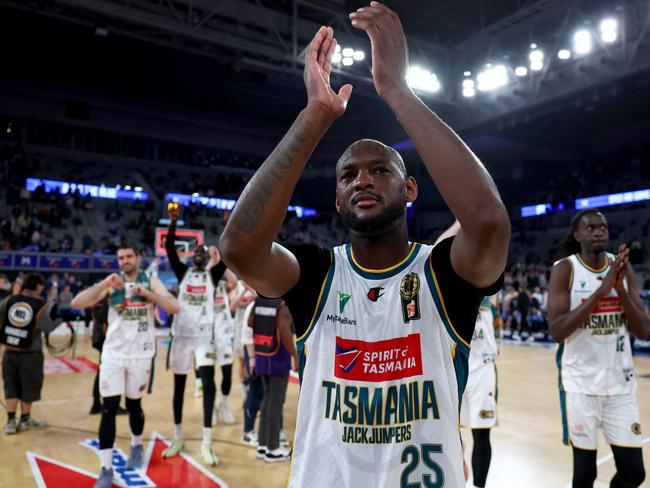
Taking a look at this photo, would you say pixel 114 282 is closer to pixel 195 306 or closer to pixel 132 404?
pixel 132 404

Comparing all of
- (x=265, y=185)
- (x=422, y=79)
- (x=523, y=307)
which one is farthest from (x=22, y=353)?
(x=523, y=307)

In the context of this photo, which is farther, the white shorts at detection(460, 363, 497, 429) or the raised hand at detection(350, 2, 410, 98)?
the white shorts at detection(460, 363, 497, 429)

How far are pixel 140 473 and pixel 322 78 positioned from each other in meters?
4.58

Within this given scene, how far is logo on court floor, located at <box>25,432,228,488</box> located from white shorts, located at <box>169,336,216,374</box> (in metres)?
0.94

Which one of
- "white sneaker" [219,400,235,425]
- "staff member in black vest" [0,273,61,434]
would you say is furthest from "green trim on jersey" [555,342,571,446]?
"staff member in black vest" [0,273,61,434]

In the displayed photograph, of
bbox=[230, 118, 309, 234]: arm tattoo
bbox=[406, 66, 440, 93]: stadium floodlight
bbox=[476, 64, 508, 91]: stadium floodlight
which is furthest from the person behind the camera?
bbox=[406, 66, 440, 93]: stadium floodlight

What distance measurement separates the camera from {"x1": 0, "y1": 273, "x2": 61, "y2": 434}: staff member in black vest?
6344 mm

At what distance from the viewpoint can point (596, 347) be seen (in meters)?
3.62

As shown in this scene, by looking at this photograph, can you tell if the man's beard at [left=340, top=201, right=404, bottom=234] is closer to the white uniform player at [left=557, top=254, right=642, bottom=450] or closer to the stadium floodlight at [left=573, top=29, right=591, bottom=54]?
the white uniform player at [left=557, top=254, right=642, bottom=450]

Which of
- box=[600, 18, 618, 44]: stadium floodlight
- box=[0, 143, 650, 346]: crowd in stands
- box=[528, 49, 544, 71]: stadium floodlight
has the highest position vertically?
box=[528, 49, 544, 71]: stadium floodlight

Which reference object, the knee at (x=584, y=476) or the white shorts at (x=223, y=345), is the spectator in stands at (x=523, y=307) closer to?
the white shorts at (x=223, y=345)

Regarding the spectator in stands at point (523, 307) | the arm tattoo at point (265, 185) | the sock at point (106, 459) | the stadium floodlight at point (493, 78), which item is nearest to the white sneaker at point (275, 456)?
the sock at point (106, 459)

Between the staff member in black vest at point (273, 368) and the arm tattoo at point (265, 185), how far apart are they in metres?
3.66

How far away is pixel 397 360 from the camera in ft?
5.68
